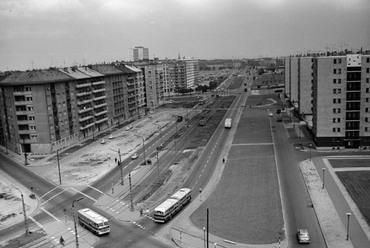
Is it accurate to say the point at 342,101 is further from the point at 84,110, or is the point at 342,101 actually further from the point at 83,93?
the point at 83,93

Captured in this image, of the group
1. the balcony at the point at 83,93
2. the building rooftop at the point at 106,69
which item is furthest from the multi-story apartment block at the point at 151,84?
the balcony at the point at 83,93

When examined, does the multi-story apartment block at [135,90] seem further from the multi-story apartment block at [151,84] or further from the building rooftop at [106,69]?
the multi-story apartment block at [151,84]

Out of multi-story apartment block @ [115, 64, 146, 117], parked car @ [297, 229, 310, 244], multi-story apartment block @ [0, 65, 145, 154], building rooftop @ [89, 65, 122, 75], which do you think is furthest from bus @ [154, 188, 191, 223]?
multi-story apartment block @ [115, 64, 146, 117]

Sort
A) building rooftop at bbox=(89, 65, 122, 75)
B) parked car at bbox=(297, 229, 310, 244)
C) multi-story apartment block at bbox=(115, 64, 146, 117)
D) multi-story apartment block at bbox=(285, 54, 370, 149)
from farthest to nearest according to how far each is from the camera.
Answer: multi-story apartment block at bbox=(115, 64, 146, 117) < building rooftop at bbox=(89, 65, 122, 75) < multi-story apartment block at bbox=(285, 54, 370, 149) < parked car at bbox=(297, 229, 310, 244)

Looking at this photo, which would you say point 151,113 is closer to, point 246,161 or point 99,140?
point 99,140

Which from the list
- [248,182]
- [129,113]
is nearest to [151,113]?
[129,113]

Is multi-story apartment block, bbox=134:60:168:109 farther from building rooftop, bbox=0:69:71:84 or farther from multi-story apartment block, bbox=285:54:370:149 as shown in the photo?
multi-story apartment block, bbox=285:54:370:149
